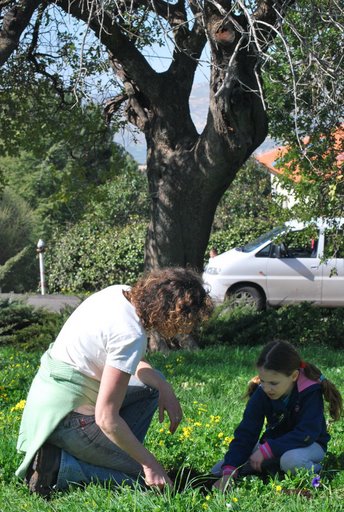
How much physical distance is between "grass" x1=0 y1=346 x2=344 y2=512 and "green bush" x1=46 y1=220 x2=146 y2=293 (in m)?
13.7

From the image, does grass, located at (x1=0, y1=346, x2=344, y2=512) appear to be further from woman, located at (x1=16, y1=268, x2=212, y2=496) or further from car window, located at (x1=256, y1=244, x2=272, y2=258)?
car window, located at (x1=256, y1=244, x2=272, y2=258)

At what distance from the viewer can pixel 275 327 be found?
11094 millimetres

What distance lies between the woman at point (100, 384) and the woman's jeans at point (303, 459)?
0.70m

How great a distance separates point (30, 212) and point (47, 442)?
2585cm

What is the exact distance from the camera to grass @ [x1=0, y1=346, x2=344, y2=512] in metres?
3.67

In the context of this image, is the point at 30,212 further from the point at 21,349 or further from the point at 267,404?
the point at 267,404

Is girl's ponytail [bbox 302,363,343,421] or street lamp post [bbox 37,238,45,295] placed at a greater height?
street lamp post [bbox 37,238,45,295]

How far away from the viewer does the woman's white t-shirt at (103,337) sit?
12.8 ft

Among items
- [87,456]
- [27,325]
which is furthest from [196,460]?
[27,325]

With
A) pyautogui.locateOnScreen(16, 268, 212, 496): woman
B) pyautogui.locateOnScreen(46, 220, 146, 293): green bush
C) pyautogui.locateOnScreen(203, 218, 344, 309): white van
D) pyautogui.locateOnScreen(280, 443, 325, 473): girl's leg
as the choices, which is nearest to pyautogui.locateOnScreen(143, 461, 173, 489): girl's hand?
pyautogui.locateOnScreen(16, 268, 212, 496): woman

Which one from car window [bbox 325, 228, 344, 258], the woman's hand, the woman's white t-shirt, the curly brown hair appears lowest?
the woman's hand

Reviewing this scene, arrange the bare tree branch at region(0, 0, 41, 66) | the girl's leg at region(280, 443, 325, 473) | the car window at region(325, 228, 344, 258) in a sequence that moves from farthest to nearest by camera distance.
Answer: the car window at region(325, 228, 344, 258) < the bare tree branch at region(0, 0, 41, 66) < the girl's leg at region(280, 443, 325, 473)

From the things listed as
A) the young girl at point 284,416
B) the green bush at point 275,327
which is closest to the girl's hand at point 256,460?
the young girl at point 284,416

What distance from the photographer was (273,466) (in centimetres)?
437
